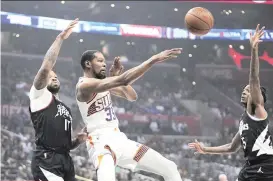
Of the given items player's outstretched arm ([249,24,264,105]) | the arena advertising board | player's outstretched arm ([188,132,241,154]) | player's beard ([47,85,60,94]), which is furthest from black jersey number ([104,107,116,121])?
the arena advertising board

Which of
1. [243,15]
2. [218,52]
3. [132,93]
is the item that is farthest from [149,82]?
[132,93]

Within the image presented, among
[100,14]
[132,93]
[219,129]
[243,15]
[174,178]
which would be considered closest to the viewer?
[174,178]

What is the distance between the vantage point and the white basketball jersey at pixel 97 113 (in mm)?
4449

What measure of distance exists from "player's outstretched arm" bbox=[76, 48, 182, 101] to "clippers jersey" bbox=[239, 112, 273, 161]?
3.67ft

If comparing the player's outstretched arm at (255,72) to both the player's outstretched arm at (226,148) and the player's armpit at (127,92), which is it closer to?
the player's outstretched arm at (226,148)

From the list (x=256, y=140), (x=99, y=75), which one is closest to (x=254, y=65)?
(x=256, y=140)

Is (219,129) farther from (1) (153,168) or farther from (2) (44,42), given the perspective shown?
(1) (153,168)

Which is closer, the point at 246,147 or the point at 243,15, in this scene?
the point at 246,147

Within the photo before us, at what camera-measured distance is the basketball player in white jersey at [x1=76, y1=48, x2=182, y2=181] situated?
4.21 m

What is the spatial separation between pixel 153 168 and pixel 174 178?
0.21 metres

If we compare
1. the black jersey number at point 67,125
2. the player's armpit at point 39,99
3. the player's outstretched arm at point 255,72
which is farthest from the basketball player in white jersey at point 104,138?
the player's outstretched arm at point 255,72

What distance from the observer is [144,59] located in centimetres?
1930

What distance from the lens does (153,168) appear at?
4.35m

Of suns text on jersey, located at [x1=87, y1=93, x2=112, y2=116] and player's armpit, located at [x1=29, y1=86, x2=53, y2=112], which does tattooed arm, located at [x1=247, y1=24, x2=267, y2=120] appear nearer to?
suns text on jersey, located at [x1=87, y1=93, x2=112, y2=116]
